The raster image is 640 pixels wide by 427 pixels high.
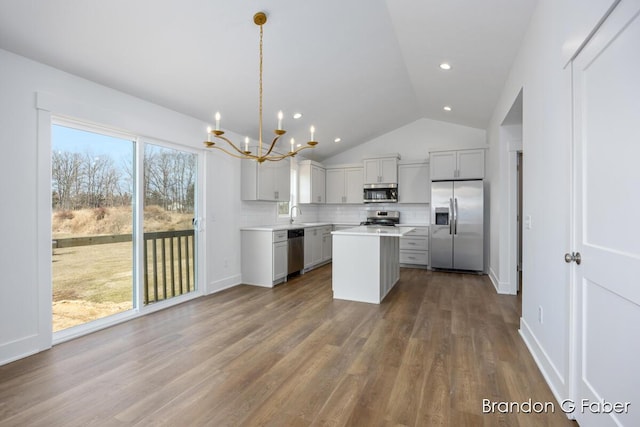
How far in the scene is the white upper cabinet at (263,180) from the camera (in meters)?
5.04

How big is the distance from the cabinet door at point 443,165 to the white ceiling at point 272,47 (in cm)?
119

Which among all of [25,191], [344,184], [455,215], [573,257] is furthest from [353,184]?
[25,191]

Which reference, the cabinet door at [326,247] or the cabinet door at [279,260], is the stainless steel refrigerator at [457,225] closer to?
the cabinet door at [326,247]

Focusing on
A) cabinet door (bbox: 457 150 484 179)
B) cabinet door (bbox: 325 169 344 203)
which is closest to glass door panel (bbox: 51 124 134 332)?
cabinet door (bbox: 325 169 344 203)

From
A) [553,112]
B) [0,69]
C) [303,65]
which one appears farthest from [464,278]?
[0,69]

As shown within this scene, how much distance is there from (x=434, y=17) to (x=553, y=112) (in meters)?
1.54

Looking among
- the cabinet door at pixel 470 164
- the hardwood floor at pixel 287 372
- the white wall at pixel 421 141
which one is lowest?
the hardwood floor at pixel 287 372

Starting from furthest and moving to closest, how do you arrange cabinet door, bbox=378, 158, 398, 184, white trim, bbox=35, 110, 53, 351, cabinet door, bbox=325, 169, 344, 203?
1. cabinet door, bbox=325, 169, 344, 203
2. cabinet door, bbox=378, 158, 398, 184
3. white trim, bbox=35, 110, 53, 351

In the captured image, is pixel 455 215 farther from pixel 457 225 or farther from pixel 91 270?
pixel 91 270

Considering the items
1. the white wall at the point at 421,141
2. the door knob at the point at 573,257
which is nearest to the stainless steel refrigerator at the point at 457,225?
the white wall at the point at 421,141

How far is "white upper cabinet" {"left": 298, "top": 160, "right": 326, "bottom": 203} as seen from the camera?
6871mm

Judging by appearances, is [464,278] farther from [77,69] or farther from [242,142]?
[77,69]

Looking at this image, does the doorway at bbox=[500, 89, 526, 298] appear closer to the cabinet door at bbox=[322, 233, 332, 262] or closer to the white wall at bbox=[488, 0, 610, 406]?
the white wall at bbox=[488, 0, 610, 406]

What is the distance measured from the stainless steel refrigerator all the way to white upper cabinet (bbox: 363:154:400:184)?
100 centimetres
